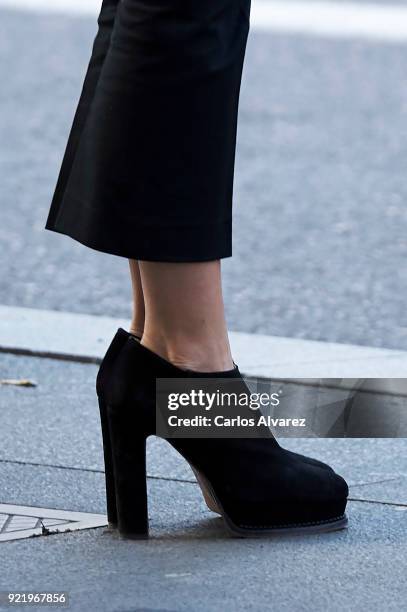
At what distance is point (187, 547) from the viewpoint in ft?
6.81

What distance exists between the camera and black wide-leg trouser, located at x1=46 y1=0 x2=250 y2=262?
6.45 ft

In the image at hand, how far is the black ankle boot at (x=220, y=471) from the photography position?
2072mm

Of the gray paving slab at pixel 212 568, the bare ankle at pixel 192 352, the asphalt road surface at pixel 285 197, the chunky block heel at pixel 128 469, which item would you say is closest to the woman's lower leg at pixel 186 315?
the bare ankle at pixel 192 352

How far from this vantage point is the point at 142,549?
2.07 meters

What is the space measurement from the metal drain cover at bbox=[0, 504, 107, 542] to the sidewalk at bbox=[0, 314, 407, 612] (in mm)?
28

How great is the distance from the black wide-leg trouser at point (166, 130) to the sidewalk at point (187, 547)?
45 centimetres

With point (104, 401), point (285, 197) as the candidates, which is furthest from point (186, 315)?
point (285, 197)

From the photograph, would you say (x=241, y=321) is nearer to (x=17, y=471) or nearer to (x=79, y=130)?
(x=17, y=471)

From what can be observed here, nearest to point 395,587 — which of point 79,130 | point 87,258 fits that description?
point 79,130

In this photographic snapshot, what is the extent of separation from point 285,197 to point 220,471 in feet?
11.7

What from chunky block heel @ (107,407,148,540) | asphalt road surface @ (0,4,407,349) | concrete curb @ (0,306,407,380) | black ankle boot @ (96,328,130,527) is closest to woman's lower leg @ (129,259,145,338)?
black ankle boot @ (96,328,130,527)

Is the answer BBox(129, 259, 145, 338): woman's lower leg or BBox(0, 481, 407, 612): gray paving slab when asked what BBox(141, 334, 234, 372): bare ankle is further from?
BBox(0, 481, 407, 612): gray paving slab

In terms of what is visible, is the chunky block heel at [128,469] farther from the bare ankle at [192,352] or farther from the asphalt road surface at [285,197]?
the asphalt road surface at [285,197]

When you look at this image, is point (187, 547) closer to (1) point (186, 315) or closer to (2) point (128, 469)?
(2) point (128, 469)
